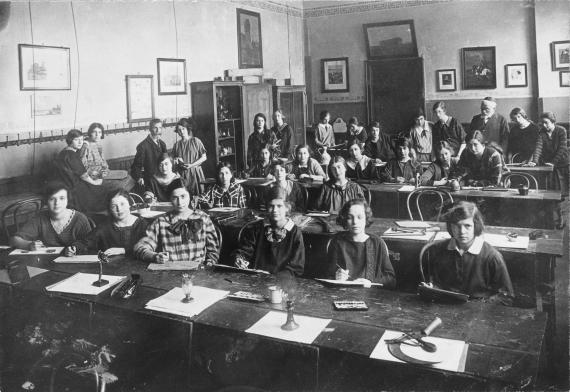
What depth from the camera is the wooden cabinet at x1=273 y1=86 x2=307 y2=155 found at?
1033cm

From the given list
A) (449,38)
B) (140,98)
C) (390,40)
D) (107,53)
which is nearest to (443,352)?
(107,53)

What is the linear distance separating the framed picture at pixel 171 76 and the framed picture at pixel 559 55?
22.1 ft

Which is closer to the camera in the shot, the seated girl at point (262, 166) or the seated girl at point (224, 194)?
the seated girl at point (224, 194)

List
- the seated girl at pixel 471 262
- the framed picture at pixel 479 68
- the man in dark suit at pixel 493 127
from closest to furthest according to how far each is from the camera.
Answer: the seated girl at pixel 471 262, the man in dark suit at pixel 493 127, the framed picture at pixel 479 68

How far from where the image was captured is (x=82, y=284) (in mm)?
3164

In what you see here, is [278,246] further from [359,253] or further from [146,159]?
[146,159]

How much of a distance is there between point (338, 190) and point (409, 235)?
4.55 ft

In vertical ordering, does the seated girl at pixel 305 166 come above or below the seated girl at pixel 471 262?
above

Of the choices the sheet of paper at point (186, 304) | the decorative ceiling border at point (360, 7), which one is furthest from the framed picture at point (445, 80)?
the sheet of paper at point (186, 304)

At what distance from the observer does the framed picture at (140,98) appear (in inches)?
291

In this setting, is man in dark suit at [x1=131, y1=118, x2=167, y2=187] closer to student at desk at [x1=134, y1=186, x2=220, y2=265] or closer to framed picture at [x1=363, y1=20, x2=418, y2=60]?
student at desk at [x1=134, y1=186, x2=220, y2=265]

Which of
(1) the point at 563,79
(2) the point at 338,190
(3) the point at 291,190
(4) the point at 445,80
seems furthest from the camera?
(4) the point at 445,80

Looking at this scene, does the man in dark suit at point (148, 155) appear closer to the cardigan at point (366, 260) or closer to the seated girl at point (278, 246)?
the seated girl at point (278, 246)

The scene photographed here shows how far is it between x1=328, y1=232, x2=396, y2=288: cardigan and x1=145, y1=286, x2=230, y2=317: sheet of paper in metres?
0.90
